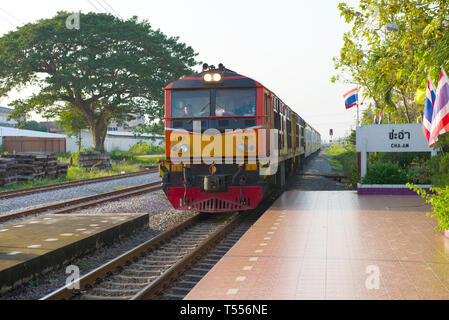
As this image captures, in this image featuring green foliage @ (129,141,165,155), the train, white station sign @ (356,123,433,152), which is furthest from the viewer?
green foliage @ (129,141,165,155)

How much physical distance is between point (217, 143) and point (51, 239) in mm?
4292

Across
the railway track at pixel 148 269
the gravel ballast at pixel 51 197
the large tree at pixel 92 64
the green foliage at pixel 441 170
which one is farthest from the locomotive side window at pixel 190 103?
the large tree at pixel 92 64

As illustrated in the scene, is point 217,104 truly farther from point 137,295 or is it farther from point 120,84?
point 120,84

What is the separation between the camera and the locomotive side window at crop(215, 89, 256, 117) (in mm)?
10059

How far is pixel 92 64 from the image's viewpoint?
2911 cm

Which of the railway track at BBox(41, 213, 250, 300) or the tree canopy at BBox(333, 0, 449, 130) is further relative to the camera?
the tree canopy at BBox(333, 0, 449, 130)

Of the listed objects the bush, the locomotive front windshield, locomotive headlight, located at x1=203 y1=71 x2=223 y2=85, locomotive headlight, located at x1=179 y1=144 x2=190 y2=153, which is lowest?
the bush

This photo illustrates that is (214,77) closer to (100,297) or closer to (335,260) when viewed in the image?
(335,260)

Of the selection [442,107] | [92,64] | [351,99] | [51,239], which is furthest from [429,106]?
[92,64]

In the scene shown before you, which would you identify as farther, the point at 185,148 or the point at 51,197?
the point at 51,197

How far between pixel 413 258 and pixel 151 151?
53.2 m

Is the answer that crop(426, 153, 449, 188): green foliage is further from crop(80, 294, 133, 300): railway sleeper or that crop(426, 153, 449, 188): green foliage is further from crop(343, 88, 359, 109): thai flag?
crop(343, 88, 359, 109): thai flag

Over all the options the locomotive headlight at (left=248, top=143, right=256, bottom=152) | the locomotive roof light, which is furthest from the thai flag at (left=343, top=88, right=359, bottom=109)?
the locomotive headlight at (left=248, top=143, right=256, bottom=152)
